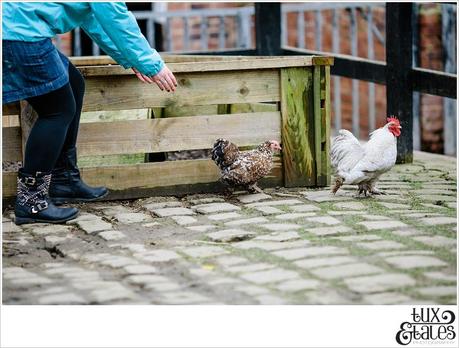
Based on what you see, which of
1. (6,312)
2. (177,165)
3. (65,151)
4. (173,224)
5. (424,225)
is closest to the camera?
(6,312)

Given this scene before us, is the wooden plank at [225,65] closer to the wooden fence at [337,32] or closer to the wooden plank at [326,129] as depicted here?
the wooden plank at [326,129]

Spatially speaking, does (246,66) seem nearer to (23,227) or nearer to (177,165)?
(177,165)

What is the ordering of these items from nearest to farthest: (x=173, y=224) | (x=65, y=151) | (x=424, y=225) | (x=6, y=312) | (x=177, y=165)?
(x=6, y=312)
(x=424, y=225)
(x=173, y=224)
(x=65, y=151)
(x=177, y=165)

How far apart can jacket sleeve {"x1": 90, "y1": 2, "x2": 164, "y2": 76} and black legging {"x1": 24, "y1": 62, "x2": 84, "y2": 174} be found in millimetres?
326

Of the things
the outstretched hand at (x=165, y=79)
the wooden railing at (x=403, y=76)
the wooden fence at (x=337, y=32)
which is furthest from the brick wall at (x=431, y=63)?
the outstretched hand at (x=165, y=79)

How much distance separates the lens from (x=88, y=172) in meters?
5.41

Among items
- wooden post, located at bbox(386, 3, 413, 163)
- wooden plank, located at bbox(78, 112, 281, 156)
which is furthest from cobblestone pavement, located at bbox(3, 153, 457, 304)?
wooden post, located at bbox(386, 3, 413, 163)

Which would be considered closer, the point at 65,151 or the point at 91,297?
the point at 91,297

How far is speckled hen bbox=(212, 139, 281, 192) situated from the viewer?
5.35m

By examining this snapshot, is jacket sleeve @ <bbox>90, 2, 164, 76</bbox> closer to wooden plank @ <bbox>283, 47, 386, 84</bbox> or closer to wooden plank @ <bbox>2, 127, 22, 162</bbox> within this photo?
wooden plank @ <bbox>2, 127, 22, 162</bbox>

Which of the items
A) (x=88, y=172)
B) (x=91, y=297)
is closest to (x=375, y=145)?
(x=88, y=172)

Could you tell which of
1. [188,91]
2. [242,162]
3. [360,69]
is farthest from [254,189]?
[360,69]

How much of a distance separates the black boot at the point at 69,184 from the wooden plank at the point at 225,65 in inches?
17.8

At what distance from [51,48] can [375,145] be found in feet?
5.62
